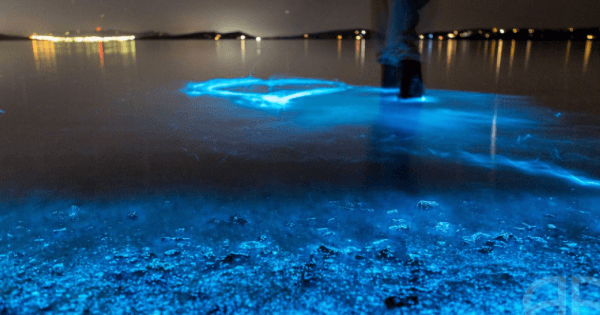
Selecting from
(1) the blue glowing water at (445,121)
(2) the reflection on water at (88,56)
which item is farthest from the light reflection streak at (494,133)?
(2) the reflection on water at (88,56)

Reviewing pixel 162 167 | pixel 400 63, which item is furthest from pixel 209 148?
pixel 400 63

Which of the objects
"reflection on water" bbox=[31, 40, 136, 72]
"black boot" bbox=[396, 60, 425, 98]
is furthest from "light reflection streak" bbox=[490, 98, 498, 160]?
"reflection on water" bbox=[31, 40, 136, 72]

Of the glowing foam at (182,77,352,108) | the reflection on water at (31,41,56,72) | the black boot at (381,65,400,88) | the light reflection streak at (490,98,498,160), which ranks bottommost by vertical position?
the light reflection streak at (490,98,498,160)

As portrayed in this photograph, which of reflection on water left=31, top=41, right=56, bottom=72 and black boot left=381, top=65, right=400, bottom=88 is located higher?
reflection on water left=31, top=41, right=56, bottom=72

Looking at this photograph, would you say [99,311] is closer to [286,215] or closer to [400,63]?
[286,215]

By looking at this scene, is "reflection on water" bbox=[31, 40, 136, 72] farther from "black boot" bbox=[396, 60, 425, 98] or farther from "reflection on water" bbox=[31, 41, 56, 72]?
"black boot" bbox=[396, 60, 425, 98]

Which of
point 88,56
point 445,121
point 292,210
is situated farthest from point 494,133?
point 88,56

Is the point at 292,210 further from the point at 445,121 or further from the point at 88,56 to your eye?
the point at 88,56
